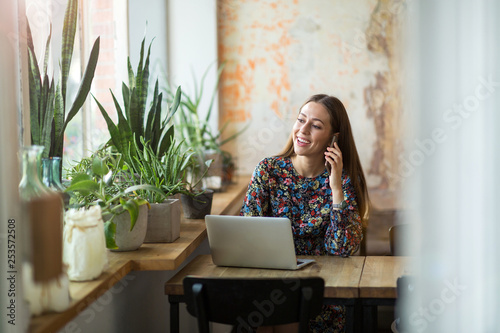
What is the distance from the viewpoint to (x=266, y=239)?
2.11 metres

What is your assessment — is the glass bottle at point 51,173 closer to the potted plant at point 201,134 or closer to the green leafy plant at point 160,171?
the green leafy plant at point 160,171

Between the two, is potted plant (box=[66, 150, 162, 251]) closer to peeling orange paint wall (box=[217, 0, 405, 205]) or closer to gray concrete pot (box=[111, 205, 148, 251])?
gray concrete pot (box=[111, 205, 148, 251])

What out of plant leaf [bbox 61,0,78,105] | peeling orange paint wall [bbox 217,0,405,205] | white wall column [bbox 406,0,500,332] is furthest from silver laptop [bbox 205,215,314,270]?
peeling orange paint wall [bbox 217,0,405,205]

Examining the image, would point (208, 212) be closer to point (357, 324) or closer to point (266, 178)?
point (266, 178)

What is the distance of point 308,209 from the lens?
8.88ft

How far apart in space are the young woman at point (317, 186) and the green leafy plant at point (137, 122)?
1.61ft

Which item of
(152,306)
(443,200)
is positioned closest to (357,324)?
(152,306)

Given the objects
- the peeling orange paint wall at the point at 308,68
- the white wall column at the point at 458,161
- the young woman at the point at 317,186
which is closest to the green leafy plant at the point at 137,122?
the young woman at the point at 317,186

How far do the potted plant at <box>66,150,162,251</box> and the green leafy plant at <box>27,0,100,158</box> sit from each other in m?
0.15

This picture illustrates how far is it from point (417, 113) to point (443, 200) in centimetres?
12

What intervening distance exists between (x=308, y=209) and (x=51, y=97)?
1275mm

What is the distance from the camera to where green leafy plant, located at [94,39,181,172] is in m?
2.46

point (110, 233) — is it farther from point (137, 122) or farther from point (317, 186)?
point (317, 186)

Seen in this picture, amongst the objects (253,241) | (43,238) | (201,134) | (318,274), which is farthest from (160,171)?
(201,134)
